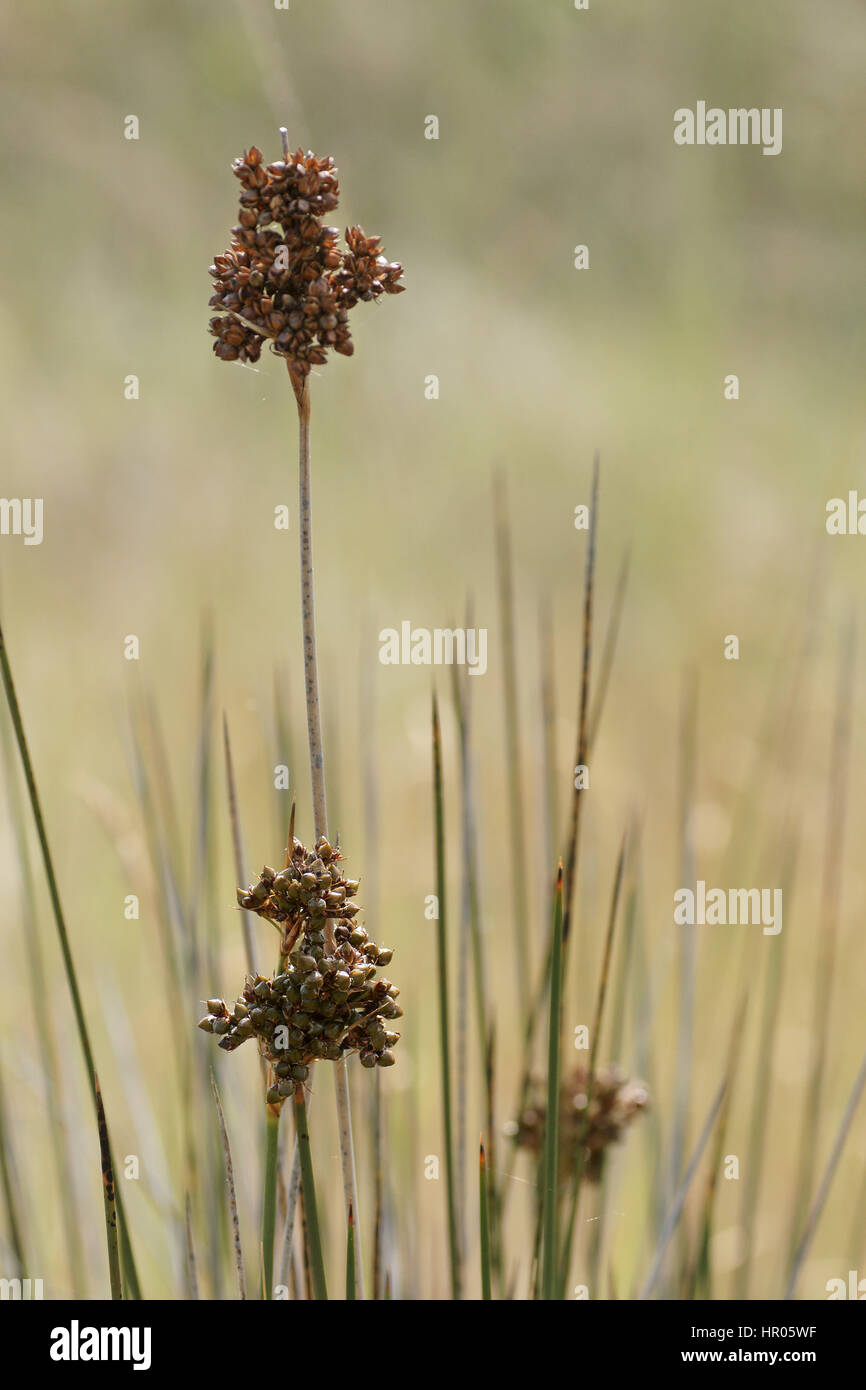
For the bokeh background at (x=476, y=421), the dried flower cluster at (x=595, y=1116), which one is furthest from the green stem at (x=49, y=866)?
the bokeh background at (x=476, y=421)

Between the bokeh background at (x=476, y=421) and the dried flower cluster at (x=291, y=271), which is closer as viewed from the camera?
the dried flower cluster at (x=291, y=271)

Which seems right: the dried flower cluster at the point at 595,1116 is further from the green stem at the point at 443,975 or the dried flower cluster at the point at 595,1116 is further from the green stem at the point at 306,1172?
the green stem at the point at 306,1172

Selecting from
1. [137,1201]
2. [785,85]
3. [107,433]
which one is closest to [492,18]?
[785,85]

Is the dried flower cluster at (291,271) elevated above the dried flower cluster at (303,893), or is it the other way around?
the dried flower cluster at (291,271)

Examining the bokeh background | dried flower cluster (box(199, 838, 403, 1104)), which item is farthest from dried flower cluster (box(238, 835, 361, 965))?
the bokeh background

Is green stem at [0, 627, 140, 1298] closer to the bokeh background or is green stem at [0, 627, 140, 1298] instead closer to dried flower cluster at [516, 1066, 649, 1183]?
dried flower cluster at [516, 1066, 649, 1183]
